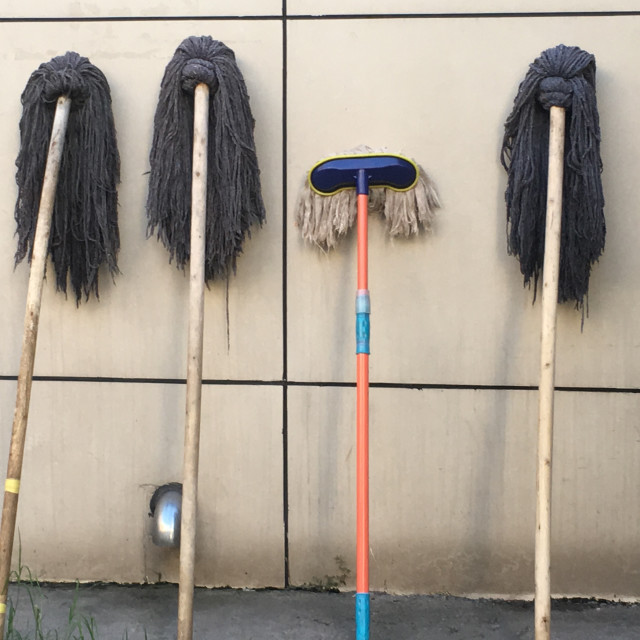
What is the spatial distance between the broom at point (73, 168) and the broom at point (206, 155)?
0.44 ft

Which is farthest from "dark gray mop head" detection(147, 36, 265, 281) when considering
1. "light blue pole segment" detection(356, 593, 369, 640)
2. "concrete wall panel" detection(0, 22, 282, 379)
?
"light blue pole segment" detection(356, 593, 369, 640)

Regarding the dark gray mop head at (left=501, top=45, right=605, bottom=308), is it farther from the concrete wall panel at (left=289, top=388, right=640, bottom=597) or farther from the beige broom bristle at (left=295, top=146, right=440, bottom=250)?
the concrete wall panel at (left=289, top=388, right=640, bottom=597)

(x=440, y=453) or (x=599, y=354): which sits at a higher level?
(x=599, y=354)

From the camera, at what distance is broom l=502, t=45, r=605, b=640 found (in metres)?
1.80

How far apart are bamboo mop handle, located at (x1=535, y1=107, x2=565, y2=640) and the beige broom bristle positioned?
336 mm

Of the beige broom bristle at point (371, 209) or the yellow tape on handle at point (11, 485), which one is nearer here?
the yellow tape on handle at point (11, 485)

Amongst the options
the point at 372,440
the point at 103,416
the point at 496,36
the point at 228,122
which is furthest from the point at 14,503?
the point at 496,36

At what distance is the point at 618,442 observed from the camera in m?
2.06

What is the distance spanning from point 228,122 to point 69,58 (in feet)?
1.52

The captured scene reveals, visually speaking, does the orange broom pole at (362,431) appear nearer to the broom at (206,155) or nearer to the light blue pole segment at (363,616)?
the light blue pole segment at (363,616)

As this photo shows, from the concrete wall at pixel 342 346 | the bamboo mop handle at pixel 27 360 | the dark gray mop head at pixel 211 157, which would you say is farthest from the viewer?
the concrete wall at pixel 342 346

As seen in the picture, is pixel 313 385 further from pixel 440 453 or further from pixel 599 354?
pixel 599 354

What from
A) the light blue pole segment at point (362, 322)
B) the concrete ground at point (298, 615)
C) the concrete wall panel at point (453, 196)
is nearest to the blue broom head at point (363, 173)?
the concrete wall panel at point (453, 196)

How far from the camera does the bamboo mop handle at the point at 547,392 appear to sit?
5.65ft
